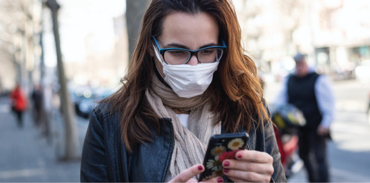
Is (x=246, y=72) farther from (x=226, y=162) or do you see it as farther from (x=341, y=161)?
(x=341, y=161)

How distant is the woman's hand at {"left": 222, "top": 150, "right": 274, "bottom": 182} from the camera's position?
60.2 inches

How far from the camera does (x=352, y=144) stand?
888cm

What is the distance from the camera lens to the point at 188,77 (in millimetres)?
1851

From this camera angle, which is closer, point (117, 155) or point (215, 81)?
point (117, 155)

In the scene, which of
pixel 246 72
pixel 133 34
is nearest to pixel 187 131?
pixel 246 72

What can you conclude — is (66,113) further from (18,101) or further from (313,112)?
(18,101)

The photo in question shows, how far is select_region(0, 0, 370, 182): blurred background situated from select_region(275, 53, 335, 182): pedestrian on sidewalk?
983 millimetres

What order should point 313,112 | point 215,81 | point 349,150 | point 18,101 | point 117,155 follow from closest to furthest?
point 117,155, point 215,81, point 313,112, point 349,150, point 18,101

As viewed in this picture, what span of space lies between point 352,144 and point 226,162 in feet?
26.8

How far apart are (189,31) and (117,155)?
0.61m

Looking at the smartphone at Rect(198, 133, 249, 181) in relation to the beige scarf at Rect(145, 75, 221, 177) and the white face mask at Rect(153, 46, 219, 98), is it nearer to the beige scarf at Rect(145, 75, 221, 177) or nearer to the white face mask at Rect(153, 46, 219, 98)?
the beige scarf at Rect(145, 75, 221, 177)

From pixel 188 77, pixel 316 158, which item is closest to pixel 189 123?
pixel 188 77

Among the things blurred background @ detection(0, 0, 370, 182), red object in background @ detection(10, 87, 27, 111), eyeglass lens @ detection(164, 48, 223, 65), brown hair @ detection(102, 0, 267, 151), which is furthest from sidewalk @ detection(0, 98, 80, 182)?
eyeglass lens @ detection(164, 48, 223, 65)

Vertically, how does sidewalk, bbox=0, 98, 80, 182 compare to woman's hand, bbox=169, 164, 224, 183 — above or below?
below
